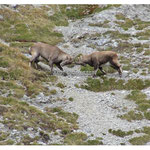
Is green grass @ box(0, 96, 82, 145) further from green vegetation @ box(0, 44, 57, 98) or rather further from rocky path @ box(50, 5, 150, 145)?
green vegetation @ box(0, 44, 57, 98)

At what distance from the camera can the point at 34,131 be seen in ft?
71.2

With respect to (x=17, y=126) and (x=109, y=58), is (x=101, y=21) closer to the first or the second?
(x=109, y=58)

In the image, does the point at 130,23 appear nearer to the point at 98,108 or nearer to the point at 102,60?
the point at 102,60

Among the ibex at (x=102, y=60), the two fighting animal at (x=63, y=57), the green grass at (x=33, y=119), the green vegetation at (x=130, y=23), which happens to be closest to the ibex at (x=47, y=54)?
the two fighting animal at (x=63, y=57)

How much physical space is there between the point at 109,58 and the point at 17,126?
13845 mm

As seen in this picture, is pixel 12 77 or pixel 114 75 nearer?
pixel 12 77

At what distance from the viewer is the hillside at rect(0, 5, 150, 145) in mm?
22328

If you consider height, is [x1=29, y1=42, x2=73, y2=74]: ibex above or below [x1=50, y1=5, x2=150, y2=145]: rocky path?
Result: above

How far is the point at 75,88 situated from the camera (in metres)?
29.9

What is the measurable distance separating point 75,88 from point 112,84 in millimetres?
3695

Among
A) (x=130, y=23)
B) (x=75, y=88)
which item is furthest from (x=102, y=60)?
(x=130, y=23)

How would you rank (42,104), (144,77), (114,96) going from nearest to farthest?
1. (42,104)
2. (114,96)
3. (144,77)

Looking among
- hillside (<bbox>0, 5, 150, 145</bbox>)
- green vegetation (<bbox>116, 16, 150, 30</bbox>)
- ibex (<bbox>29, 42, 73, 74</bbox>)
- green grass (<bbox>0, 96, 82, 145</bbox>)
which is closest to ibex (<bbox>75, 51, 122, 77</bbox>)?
hillside (<bbox>0, 5, 150, 145</bbox>)

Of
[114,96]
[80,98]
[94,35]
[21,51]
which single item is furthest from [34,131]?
[94,35]
